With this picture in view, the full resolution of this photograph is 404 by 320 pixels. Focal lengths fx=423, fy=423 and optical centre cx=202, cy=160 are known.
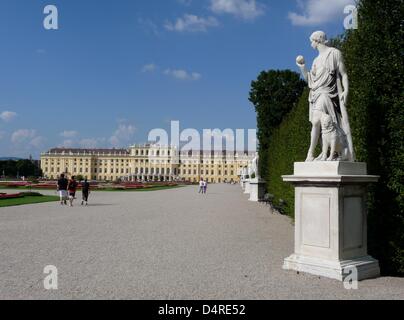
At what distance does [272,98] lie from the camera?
31578mm

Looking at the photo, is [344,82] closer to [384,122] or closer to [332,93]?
[332,93]

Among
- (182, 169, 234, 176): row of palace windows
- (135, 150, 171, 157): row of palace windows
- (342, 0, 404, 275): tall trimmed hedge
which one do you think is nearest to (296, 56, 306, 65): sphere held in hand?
(342, 0, 404, 275): tall trimmed hedge

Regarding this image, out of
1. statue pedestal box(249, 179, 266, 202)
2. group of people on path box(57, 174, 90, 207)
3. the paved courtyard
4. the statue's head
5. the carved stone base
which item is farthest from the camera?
statue pedestal box(249, 179, 266, 202)

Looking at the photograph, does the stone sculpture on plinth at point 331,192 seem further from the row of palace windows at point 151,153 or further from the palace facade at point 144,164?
the row of palace windows at point 151,153

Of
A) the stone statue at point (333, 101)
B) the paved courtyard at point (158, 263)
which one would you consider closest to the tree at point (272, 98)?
the paved courtyard at point (158, 263)

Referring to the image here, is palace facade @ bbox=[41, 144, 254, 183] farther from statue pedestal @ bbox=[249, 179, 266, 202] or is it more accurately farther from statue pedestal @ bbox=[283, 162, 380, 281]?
statue pedestal @ bbox=[283, 162, 380, 281]

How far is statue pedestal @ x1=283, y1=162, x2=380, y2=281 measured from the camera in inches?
274

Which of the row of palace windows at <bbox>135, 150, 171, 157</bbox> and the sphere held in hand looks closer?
the sphere held in hand

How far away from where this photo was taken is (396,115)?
24.2 feet

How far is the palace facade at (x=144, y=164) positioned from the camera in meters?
140

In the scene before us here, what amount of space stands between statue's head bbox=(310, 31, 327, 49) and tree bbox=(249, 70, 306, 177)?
22838mm

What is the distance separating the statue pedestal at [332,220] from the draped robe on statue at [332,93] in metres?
0.56

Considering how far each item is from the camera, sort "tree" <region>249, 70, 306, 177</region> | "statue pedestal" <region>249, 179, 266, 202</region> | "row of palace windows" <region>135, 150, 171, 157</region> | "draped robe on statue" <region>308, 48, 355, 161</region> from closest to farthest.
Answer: "draped robe on statue" <region>308, 48, 355, 161</region> < "statue pedestal" <region>249, 179, 266, 202</region> < "tree" <region>249, 70, 306, 177</region> < "row of palace windows" <region>135, 150, 171, 157</region>
